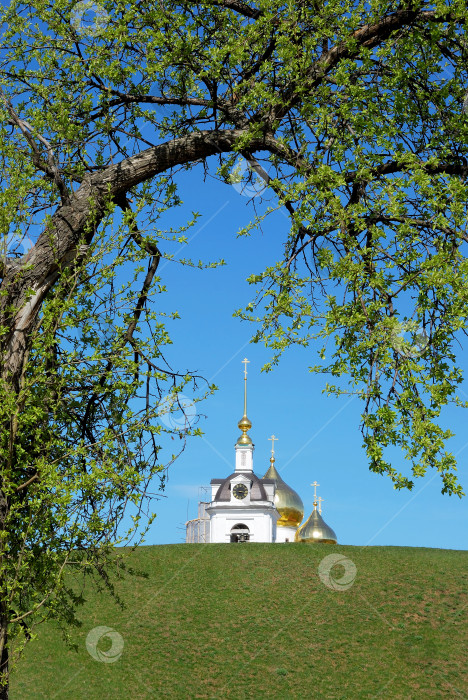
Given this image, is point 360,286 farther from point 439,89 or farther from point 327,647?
point 327,647

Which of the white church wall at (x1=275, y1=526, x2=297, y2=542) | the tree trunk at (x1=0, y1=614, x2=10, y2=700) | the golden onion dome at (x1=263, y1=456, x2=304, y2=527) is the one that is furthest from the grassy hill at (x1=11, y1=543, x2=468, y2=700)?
the white church wall at (x1=275, y1=526, x2=297, y2=542)

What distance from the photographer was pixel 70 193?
20.6 ft

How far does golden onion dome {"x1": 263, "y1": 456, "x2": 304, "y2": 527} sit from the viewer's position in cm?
4069

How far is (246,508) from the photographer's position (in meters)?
40.1

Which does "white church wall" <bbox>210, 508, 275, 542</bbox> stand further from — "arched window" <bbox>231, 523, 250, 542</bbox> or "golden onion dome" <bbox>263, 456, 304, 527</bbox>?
"golden onion dome" <bbox>263, 456, 304, 527</bbox>

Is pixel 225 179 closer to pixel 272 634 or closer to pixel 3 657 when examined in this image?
pixel 3 657

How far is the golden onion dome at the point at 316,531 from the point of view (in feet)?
119

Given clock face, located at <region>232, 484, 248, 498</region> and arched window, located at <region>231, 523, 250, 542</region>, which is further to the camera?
clock face, located at <region>232, 484, 248, 498</region>

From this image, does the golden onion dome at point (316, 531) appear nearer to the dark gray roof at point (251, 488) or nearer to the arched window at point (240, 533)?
the dark gray roof at point (251, 488)

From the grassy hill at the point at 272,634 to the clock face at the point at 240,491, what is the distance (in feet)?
41.5

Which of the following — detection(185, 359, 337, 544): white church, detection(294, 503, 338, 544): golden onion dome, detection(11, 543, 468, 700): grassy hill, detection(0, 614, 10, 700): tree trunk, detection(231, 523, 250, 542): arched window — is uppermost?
detection(185, 359, 337, 544): white church

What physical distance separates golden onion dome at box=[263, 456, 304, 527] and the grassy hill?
13.0 metres

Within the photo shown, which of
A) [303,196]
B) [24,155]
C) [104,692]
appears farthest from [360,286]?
[104,692]

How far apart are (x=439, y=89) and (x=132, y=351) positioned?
11.5ft
